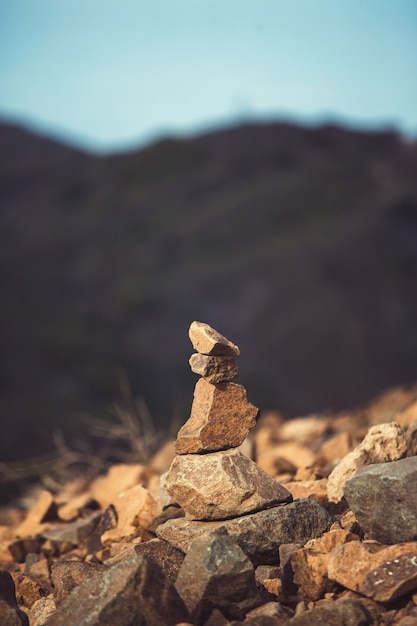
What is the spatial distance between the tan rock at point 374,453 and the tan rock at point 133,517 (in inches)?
47.2

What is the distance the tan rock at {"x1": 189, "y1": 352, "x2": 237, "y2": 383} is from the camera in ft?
15.2

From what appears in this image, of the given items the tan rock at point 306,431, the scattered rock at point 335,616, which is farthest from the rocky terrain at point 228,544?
the tan rock at point 306,431

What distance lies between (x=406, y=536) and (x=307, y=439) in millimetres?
4370

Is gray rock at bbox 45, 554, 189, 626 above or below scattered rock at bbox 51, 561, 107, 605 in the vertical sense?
above

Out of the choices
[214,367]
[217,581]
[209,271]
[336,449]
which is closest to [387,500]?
[217,581]

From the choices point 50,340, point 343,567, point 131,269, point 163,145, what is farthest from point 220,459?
point 163,145

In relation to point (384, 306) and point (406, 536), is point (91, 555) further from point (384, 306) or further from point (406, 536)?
point (384, 306)

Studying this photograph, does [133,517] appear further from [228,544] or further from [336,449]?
[336,449]

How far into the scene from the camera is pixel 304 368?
33125mm

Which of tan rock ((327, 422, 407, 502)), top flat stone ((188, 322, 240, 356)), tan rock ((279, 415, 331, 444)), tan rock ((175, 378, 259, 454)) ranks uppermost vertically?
top flat stone ((188, 322, 240, 356))

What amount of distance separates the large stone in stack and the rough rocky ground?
7 centimetres

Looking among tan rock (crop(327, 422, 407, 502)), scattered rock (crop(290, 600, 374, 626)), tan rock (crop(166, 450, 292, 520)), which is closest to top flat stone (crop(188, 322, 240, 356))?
tan rock (crop(166, 450, 292, 520))

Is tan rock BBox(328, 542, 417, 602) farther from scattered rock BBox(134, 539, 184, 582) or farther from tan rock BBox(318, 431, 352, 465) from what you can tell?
tan rock BBox(318, 431, 352, 465)

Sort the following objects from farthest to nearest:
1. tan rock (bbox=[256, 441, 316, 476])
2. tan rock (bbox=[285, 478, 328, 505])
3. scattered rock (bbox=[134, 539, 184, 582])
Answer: tan rock (bbox=[256, 441, 316, 476])
tan rock (bbox=[285, 478, 328, 505])
scattered rock (bbox=[134, 539, 184, 582])
